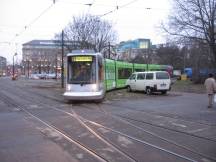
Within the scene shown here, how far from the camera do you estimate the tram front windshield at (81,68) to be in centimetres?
2255

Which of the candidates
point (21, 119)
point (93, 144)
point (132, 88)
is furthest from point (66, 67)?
point (93, 144)

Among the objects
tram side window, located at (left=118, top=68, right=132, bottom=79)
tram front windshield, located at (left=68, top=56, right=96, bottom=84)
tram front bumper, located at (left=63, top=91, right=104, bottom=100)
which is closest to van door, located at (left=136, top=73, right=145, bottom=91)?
tram side window, located at (left=118, top=68, right=132, bottom=79)

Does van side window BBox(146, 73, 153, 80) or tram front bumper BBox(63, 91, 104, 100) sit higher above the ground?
van side window BBox(146, 73, 153, 80)

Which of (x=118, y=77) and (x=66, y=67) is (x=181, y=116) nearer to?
(x=66, y=67)

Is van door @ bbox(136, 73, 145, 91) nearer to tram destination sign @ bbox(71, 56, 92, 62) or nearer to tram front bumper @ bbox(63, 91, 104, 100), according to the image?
tram destination sign @ bbox(71, 56, 92, 62)

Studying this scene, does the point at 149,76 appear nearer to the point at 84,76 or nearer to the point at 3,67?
the point at 84,76

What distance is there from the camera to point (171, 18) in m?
47.9

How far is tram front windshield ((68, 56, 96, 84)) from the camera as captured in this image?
2255cm

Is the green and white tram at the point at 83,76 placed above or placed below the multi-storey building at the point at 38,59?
below

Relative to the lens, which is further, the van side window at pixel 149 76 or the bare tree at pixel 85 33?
the bare tree at pixel 85 33

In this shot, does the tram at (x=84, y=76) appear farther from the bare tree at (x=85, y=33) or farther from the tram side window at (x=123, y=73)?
the bare tree at (x=85, y=33)

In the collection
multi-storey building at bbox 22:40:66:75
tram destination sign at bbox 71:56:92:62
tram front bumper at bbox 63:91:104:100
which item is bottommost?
tram front bumper at bbox 63:91:104:100

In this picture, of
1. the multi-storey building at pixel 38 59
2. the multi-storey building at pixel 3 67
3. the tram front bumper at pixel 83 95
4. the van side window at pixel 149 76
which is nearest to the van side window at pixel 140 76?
the van side window at pixel 149 76

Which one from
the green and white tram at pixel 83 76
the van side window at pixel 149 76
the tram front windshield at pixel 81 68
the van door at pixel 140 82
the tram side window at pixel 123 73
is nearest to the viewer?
the green and white tram at pixel 83 76
